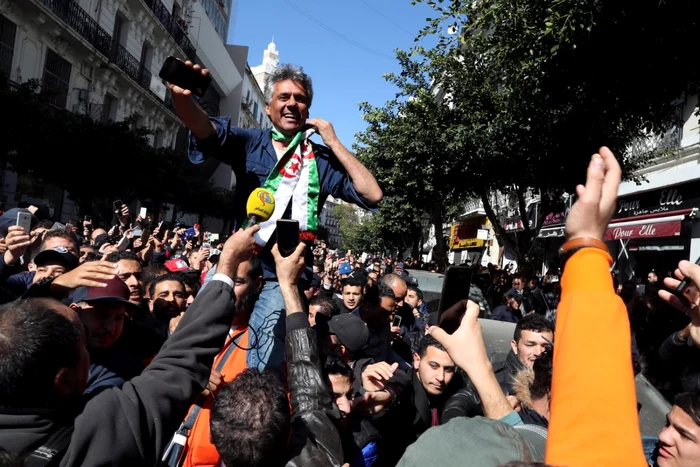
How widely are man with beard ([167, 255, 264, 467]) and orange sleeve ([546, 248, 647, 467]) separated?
1.28 meters

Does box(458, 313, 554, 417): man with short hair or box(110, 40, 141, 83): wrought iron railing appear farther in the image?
box(110, 40, 141, 83): wrought iron railing

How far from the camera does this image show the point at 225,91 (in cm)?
4825

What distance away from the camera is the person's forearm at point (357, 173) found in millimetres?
2688

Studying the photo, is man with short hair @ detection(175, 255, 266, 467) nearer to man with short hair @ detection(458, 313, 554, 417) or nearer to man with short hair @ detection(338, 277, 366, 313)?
man with short hair @ detection(458, 313, 554, 417)

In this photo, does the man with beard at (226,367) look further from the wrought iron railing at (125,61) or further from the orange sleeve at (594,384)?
the wrought iron railing at (125,61)

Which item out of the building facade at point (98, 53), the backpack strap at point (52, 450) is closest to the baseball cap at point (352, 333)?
the backpack strap at point (52, 450)

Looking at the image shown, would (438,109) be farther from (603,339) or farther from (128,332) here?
(603,339)

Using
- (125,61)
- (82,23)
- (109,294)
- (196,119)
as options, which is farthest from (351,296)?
(125,61)

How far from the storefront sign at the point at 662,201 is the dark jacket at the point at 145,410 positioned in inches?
490

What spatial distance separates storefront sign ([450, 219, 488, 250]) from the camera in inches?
1400

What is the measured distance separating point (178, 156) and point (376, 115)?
30.3 ft

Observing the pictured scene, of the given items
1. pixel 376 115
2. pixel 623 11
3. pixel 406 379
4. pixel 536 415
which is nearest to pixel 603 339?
pixel 536 415

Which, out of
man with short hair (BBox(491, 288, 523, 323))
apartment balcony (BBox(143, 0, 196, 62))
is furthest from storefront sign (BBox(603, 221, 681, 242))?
apartment balcony (BBox(143, 0, 196, 62))

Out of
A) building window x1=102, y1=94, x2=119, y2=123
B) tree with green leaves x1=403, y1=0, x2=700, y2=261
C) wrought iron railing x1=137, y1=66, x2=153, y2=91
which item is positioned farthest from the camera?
wrought iron railing x1=137, y1=66, x2=153, y2=91
